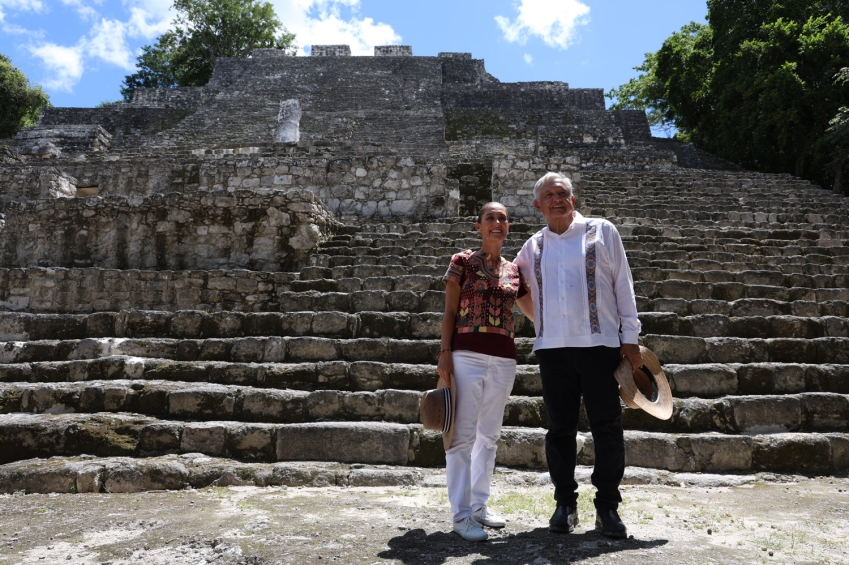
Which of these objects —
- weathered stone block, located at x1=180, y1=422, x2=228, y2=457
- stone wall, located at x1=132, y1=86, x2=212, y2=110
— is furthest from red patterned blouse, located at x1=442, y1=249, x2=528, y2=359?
stone wall, located at x1=132, y1=86, x2=212, y2=110

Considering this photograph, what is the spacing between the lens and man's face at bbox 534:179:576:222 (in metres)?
2.83

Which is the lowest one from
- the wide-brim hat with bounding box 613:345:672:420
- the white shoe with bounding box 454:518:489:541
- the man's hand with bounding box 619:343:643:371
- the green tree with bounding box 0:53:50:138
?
the white shoe with bounding box 454:518:489:541

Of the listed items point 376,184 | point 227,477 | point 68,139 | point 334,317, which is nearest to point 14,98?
point 68,139

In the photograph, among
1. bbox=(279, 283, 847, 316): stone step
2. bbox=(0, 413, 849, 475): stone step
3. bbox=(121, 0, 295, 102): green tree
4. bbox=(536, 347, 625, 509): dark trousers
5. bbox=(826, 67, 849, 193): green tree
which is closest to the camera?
bbox=(536, 347, 625, 509): dark trousers

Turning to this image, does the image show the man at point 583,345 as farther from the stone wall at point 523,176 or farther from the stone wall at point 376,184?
the stone wall at point 376,184

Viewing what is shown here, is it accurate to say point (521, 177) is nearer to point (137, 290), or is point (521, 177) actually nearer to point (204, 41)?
point (137, 290)

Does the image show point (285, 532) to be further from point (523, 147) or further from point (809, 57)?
point (809, 57)

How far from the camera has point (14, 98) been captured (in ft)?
87.5

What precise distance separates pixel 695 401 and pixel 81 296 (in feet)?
19.8

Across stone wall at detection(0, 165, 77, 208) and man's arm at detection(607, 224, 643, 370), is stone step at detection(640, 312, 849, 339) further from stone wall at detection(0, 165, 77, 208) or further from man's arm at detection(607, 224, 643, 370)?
stone wall at detection(0, 165, 77, 208)

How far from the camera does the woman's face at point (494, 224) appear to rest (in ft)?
9.42

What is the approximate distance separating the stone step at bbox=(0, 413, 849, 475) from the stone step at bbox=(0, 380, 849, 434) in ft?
0.60

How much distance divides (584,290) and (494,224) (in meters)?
0.50

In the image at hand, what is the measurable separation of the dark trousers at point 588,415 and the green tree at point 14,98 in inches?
1205
